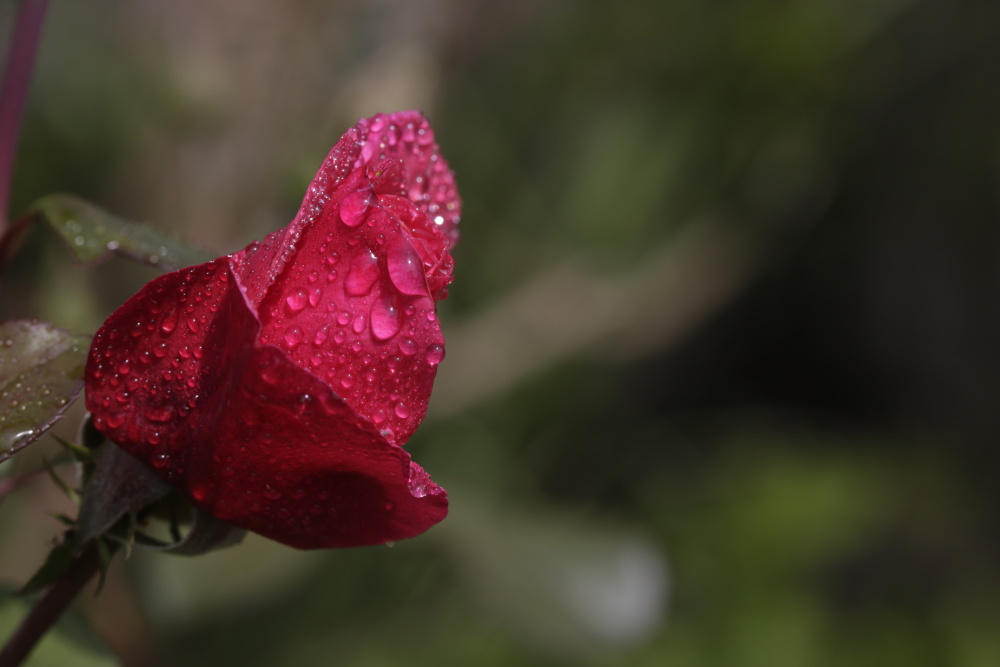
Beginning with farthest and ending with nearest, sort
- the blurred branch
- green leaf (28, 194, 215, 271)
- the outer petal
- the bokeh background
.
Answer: the blurred branch, the bokeh background, green leaf (28, 194, 215, 271), the outer petal

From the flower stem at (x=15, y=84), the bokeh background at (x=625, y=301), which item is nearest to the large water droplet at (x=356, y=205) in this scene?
the flower stem at (x=15, y=84)

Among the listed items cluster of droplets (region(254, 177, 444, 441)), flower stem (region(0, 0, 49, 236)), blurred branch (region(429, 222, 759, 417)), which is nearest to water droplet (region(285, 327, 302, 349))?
cluster of droplets (region(254, 177, 444, 441))

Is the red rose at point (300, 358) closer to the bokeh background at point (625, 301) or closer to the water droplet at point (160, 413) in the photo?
the water droplet at point (160, 413)

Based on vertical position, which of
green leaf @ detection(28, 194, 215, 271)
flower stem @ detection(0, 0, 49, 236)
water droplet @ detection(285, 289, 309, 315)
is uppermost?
flower stem @ detection(0, 0, 49, 236)

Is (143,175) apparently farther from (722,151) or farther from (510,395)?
(722,151)

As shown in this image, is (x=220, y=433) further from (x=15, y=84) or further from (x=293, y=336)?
(x=15, y=84)

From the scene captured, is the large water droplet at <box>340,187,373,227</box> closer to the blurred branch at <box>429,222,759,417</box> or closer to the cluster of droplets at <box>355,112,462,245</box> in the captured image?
the cluster of droplets at <box>355,112,462,245</box>

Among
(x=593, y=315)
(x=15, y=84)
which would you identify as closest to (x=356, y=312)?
(x=15, y=84)
